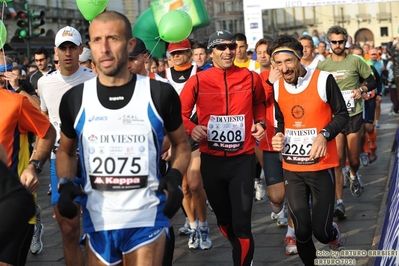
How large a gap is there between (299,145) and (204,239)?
1.87 meters

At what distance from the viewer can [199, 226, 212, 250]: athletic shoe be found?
7.77m

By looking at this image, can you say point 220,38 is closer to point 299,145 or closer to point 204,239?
point 299,145

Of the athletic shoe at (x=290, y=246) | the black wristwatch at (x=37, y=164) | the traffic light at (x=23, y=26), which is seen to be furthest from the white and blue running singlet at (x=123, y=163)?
the traffic light at (x=23, y=26)

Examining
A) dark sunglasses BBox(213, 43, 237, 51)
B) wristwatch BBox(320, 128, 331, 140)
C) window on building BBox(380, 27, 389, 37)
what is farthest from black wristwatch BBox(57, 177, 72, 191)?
window on building BBox(380, 27, 389, 37)

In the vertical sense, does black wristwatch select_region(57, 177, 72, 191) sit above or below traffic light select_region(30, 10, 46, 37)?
below

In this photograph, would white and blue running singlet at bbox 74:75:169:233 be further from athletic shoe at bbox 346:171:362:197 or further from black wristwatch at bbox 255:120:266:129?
athletic shoe at bbox 346:171:362:197

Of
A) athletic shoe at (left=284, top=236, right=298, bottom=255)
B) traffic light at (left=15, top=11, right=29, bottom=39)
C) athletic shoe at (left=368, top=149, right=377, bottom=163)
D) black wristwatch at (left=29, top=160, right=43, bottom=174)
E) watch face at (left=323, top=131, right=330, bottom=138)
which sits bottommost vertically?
athletic shoe at (left=284, top=236, right=298, bottom=255)

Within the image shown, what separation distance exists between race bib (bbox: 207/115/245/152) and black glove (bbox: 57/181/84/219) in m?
2.50

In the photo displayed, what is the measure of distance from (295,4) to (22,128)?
19873 mm

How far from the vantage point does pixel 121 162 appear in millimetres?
4223

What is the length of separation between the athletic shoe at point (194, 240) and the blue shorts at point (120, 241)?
3.55 m

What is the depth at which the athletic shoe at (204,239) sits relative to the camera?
7.77m

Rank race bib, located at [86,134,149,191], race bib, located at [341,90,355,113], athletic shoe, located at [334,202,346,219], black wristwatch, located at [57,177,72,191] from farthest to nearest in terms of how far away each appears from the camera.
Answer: race bib, located at [341,90,355,113]
athletic shoe, located at [334,202,346,219]
black wristwatch, located at [57,177,72,191]
race bib, located at [86,134,149,191]

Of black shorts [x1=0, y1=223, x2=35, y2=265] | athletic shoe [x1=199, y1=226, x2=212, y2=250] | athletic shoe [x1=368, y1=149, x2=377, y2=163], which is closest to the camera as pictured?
black shorts [x1=0, y1=223, x2=35, y2=265]
